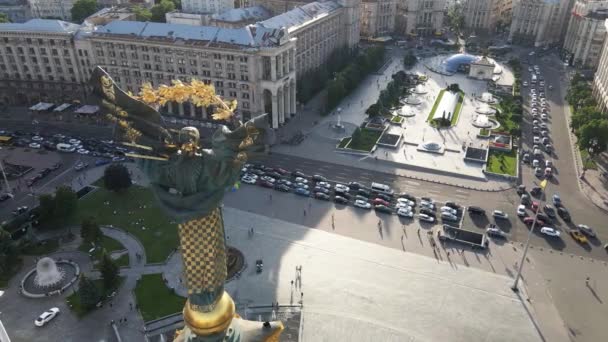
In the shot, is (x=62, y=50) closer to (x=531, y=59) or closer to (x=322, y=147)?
(x=322, y=147)

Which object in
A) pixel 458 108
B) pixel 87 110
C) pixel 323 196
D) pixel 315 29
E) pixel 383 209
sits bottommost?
pixel 458 108

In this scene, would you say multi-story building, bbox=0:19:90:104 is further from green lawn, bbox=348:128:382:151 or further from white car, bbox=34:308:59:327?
white car, bbox=34:308:59:327

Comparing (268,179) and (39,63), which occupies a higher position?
(39,63)

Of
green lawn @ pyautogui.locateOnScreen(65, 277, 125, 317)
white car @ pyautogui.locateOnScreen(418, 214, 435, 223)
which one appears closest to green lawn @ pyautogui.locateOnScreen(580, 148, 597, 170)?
white car @ pyautogui.locateOnScreen(418, 214, 435, 223)

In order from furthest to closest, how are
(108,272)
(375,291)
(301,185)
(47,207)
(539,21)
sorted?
1. (539,21)
2. (301,185)
3. (47,207)
4. (375,291)
5. (108,272)

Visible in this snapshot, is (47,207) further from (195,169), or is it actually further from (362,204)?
(195,169)

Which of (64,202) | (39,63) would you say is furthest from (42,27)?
(64,202)
